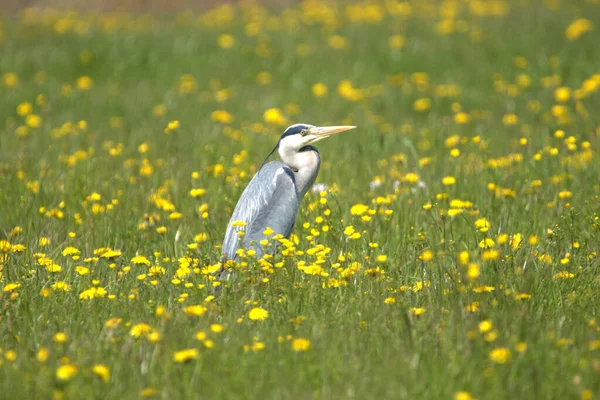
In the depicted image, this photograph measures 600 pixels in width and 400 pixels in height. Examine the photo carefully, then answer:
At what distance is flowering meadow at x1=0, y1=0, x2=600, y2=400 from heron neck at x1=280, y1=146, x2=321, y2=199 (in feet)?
0.74

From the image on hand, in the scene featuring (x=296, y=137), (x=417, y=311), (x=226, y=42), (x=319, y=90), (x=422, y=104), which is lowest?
(x=422, y=104)

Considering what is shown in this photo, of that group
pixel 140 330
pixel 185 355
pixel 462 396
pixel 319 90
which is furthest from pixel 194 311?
pixel 319 90

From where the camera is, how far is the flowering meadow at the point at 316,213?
316cm

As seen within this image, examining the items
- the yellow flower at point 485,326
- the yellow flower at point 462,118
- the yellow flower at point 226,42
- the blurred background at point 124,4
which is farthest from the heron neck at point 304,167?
the blurred background at point 124,4

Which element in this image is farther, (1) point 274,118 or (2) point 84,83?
(2) point 84,83

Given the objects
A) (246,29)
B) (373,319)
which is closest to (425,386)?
(373,319)

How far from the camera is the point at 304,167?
4844 mm

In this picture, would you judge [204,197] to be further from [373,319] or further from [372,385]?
[372,385]

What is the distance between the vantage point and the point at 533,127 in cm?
780

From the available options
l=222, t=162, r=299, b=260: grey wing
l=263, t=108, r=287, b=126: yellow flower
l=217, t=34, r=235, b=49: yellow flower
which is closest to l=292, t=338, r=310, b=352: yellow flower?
l=222, t=162, r=299, b=260: grey wing

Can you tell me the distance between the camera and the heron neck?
15.8ft

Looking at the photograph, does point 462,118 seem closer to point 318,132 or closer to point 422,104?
point 422,104

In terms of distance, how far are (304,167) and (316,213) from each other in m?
0.40

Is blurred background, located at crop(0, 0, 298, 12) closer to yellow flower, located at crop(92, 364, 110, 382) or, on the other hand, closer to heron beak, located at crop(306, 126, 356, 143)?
heron beak, located at crop(306, 126, 356, 143)
